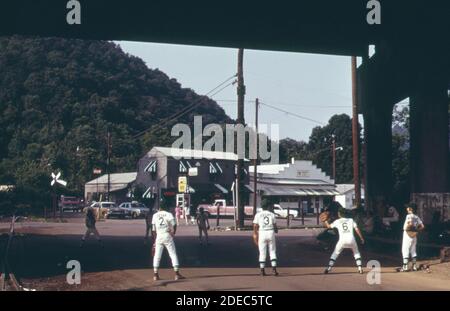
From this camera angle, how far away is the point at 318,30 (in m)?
21.8

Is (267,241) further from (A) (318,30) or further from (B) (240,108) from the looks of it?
(B) (240,108)

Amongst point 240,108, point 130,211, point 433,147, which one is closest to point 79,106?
point 130,211

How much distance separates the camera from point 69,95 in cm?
9450

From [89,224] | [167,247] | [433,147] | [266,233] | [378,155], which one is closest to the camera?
[167,247]

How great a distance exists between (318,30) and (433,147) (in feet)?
19.1

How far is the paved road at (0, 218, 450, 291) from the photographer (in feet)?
44.5

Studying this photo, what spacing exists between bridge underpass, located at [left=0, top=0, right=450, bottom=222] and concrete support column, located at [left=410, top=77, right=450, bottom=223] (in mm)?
33

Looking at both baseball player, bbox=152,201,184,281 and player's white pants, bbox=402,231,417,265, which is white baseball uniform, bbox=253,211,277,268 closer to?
baseball player, bbox=152,201,184,281

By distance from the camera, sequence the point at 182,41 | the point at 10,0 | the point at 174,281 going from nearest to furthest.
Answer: the point at 174,281 < the point at 10,0 < the point at 182,41

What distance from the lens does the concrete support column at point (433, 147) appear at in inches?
811

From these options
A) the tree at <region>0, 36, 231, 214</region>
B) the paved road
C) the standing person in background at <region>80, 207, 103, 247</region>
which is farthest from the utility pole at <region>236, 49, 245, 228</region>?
the tree at <region>0, 36, 231, 214</region>

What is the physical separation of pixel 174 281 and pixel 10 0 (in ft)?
33.2
